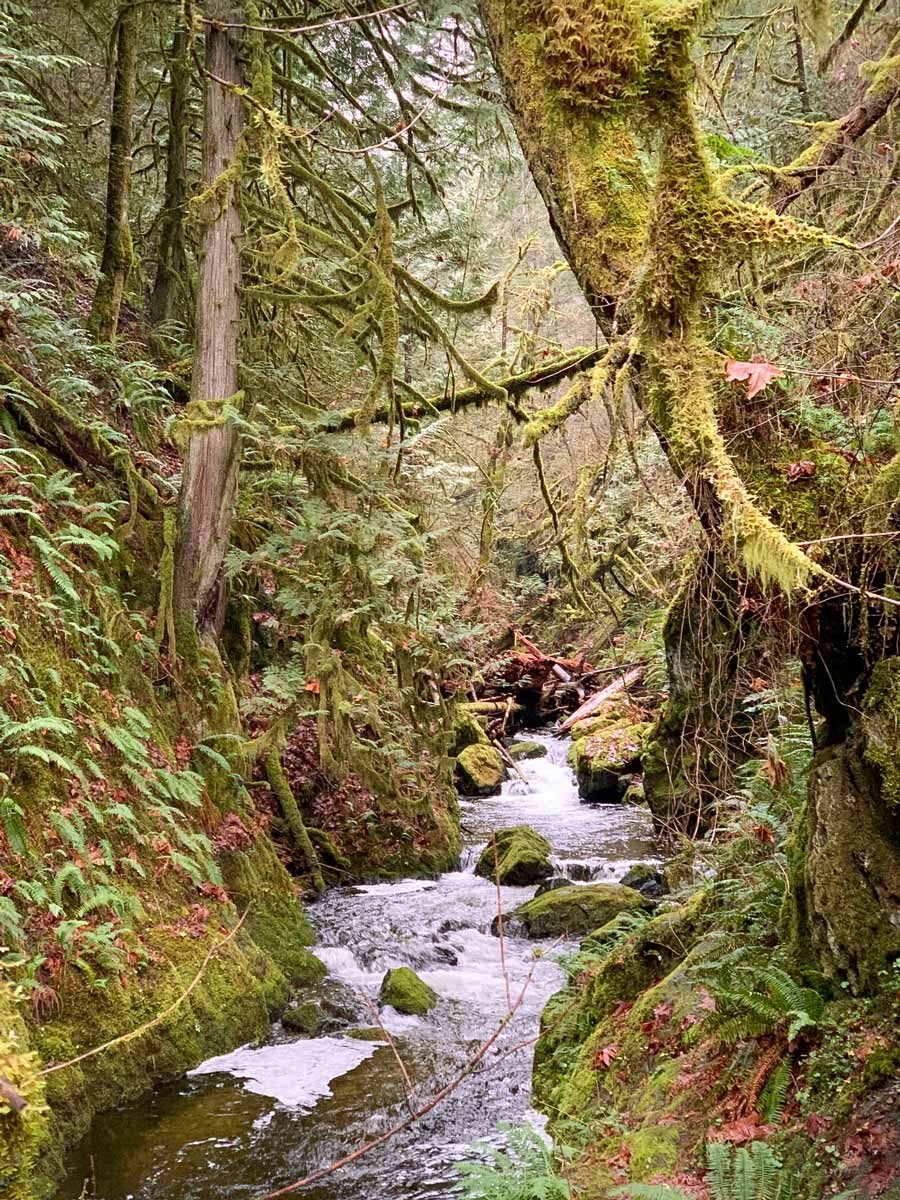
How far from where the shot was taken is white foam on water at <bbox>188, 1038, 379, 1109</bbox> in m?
5.92

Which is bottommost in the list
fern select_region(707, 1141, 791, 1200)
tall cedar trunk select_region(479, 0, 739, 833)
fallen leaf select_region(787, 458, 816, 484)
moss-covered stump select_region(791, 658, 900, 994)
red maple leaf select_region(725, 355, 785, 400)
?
fern select_region(707, 1141, 791, 1200)

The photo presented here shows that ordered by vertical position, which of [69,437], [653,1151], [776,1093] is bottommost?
[653,1151]

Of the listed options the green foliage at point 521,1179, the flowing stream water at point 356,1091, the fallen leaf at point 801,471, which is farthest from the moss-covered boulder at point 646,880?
the fallen leaf at point 801,471

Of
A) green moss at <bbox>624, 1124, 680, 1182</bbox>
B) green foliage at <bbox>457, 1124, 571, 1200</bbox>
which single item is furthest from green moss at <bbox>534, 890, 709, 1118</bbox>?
green moss at <bbox>624, 1124, 680, 1182</bbox>

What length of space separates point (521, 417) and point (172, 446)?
4.59 meters

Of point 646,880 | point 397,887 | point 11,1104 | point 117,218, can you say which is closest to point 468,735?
point 397,887

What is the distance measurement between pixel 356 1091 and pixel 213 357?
6.22 meters

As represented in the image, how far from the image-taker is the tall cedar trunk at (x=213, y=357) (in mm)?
8188

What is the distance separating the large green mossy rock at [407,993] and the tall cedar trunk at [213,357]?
3.58 m

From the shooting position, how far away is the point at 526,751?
717 inches

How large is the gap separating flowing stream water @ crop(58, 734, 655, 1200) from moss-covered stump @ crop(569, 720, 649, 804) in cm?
659

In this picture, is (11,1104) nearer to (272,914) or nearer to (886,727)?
(886,727)

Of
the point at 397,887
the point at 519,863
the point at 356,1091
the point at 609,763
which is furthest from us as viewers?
the point at 609,763

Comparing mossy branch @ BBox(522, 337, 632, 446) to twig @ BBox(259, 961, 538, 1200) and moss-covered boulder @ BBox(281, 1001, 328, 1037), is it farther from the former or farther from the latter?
moss-covered boulder @ BBox(281, 1001, 328, 1037)
